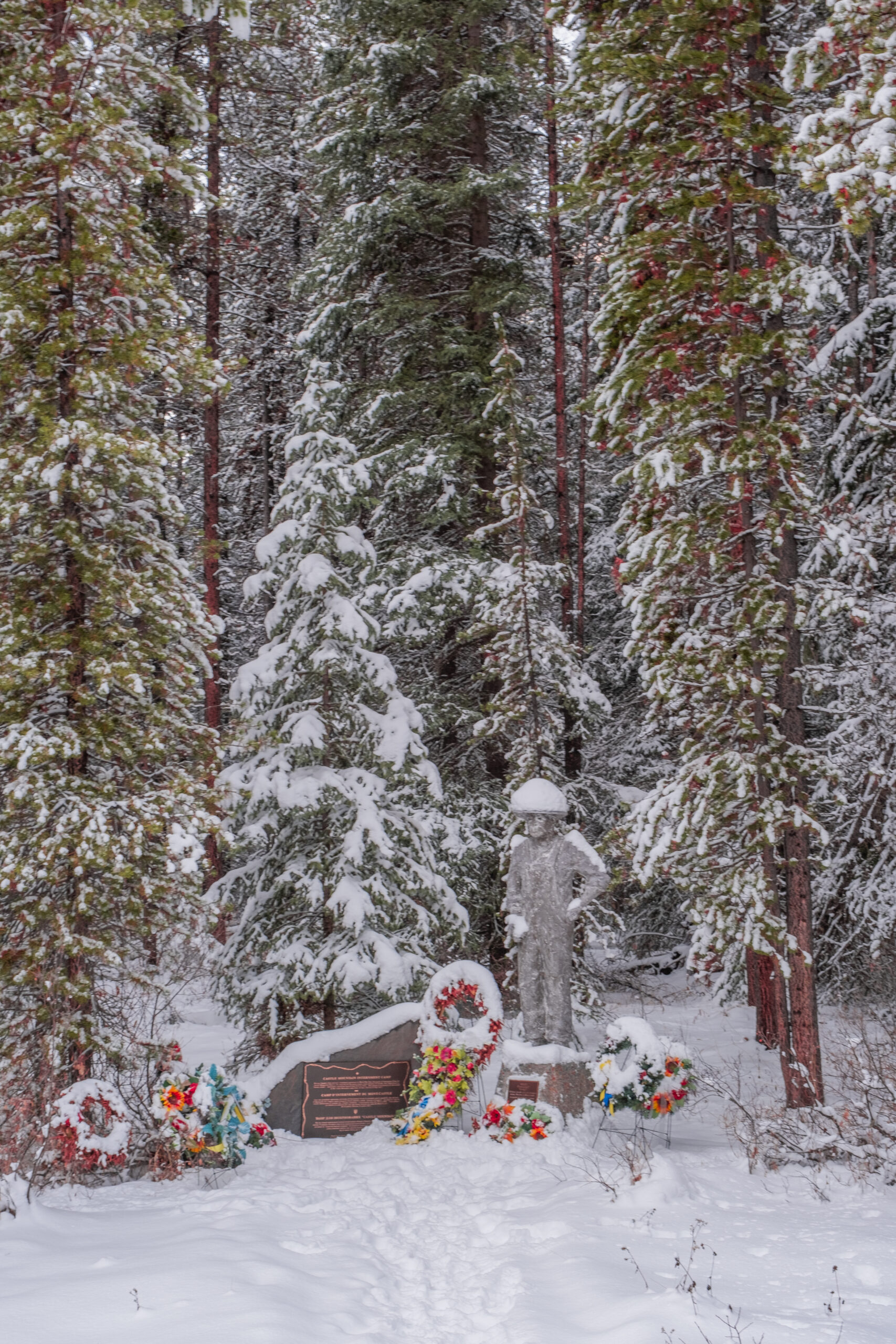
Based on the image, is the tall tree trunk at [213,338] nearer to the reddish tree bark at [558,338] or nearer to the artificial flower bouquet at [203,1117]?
the reddish tree bark at [558,338]

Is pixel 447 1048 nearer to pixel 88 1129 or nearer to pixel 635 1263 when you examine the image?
pixel 88 1129

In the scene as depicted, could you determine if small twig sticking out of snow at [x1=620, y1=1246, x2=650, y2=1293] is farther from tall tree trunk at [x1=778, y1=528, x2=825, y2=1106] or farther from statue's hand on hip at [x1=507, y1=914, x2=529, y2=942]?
statue's hand on hip at [x1=507, y1=914, x2=529, y2=942]

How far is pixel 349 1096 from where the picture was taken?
9.08 meters

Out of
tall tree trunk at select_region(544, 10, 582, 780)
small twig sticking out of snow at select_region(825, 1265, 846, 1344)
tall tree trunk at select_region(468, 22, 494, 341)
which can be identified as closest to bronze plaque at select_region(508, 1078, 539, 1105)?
small twig sticking out of snow at select_region(825, 1265, 846, 1344)

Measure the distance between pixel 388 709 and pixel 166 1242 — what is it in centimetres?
645

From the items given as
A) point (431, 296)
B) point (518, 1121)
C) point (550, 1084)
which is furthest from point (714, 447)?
point (431, 296)

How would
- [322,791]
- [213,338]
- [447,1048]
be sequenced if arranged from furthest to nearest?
[213,338] < [322,791] < [447,1048]

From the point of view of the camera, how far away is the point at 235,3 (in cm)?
923

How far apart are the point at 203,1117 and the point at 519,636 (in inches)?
281

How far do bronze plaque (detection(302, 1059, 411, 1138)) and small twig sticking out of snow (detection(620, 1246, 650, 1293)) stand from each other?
4059 mm

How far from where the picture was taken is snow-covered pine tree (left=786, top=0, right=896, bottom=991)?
9078mm

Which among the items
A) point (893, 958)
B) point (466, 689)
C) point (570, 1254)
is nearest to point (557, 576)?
point (466, 689)

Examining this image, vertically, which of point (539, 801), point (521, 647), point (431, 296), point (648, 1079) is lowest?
point (648, 1079)

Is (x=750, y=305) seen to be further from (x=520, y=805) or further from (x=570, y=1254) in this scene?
(x=570, y=1254)
